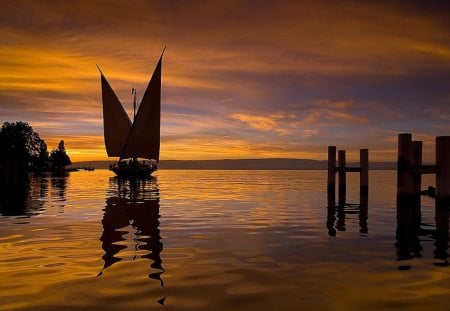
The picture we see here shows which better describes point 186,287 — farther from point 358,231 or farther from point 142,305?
point 358,231

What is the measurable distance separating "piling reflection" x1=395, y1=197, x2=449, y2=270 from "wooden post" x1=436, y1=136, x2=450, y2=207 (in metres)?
0.39

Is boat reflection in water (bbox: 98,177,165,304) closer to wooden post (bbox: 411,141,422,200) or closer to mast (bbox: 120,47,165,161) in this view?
wooden post (bbox: 411,141,422,200)

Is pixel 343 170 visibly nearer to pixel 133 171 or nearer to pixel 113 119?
pixel 133 171

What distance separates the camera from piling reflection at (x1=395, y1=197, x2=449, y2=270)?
9.93m

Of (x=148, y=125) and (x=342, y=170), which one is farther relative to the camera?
(x=148, y=125)

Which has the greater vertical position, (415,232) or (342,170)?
(342,170)

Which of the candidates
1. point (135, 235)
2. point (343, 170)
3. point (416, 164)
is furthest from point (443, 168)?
point (135, 235)

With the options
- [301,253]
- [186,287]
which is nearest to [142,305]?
[186,287]

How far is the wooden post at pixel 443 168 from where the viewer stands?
18.0 meters

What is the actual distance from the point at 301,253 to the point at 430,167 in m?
11.4

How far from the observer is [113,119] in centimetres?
6638

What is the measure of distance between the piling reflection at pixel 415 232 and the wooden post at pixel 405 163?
439 millimetres

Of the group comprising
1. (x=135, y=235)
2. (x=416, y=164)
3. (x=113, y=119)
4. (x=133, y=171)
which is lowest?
(x=135, y=235)

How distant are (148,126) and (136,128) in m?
1.75
